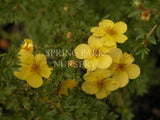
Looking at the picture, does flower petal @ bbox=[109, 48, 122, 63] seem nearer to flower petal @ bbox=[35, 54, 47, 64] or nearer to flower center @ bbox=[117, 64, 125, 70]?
flower center @ bbox=[117, 64, 125, 70]

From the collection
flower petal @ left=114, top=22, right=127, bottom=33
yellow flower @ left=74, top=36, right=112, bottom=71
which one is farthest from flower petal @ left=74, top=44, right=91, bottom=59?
flower petal @ left=114, top=22, right=127, bottom=33

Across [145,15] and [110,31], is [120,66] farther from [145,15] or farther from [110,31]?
[145,15]

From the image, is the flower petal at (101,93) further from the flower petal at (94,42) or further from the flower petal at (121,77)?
the flower petal at (94,42)

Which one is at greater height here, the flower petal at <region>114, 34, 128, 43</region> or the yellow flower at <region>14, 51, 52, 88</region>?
the flower petal at <region>114, 34, 128, 43</region>

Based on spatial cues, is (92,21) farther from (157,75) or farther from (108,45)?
(157,75)

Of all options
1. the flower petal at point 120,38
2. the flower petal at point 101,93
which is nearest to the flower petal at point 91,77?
the flower petal at point 101,93

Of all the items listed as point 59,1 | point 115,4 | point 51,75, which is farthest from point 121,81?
point 115,4
